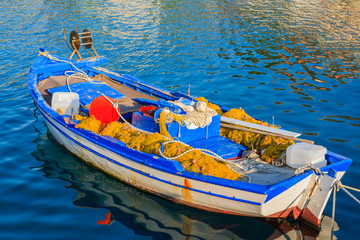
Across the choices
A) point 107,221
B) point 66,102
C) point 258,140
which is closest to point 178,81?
point 66,102

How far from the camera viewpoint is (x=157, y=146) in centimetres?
948

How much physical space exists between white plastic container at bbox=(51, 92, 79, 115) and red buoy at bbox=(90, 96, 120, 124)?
1.17 meters

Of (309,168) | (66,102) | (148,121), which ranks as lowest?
(309,168)

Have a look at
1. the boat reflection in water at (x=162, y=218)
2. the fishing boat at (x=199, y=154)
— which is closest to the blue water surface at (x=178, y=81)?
the boat reflection in water at (x=162, y=218)

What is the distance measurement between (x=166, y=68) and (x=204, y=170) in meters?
12.1

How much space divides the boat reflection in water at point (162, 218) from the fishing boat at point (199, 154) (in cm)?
25

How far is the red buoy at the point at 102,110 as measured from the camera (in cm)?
1134

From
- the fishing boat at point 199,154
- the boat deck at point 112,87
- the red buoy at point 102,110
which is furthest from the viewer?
the boat deck at point 112,87

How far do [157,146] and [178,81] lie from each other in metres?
9.39

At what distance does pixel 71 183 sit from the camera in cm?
1088

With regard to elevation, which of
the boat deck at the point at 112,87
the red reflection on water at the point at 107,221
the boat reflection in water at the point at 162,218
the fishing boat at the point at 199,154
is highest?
the boat deck at the point at 112,87

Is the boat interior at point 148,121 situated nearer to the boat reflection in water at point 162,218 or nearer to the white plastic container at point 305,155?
the white plastic container at point 305,155

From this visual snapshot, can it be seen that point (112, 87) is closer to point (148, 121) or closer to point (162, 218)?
point (148, 121)

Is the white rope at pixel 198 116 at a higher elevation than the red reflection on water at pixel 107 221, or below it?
higher
